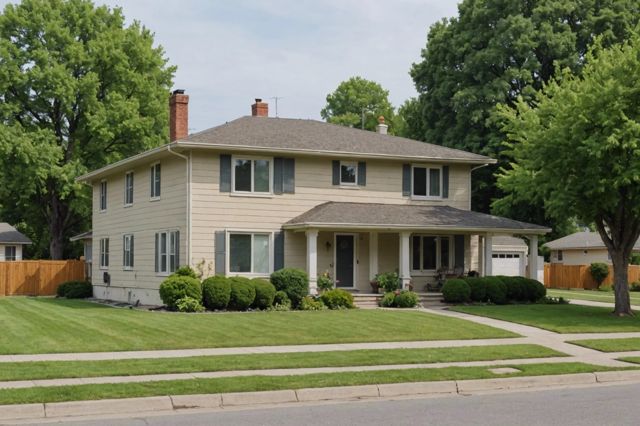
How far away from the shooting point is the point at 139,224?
34.2 metres

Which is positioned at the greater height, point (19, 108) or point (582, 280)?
point (19, 108)

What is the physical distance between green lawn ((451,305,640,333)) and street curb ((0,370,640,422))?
7.50m

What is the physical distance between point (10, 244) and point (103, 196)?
47.3 ft

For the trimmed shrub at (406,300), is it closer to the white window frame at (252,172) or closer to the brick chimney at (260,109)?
the white window frame at (252,172)

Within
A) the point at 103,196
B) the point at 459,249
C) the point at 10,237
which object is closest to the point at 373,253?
the point at 459,249

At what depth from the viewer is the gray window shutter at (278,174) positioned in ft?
101

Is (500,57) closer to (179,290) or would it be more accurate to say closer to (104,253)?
(104,253)

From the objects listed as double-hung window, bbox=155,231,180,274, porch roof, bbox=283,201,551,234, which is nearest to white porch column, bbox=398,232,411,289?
porch roof, bbox=283,201,551,234

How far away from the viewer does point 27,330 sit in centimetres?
2067

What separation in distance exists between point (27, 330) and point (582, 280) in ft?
121

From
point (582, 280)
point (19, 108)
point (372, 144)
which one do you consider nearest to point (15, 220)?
point (19, 108)

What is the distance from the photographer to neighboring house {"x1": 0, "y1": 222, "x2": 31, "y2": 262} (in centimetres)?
5081

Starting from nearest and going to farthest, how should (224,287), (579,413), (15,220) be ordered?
(579,413)
(224,287)
(15,220)

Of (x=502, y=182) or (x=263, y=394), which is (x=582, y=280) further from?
(x=263, y=394)
